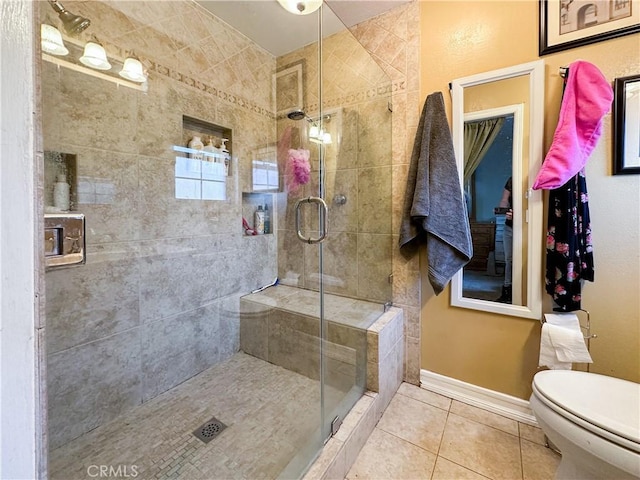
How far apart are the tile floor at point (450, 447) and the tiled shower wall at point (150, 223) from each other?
110 centimetres

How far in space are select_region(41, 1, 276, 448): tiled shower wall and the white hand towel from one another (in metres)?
1.78

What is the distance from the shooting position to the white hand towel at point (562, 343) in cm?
125

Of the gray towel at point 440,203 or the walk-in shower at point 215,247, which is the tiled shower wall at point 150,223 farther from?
the gray towel at point 440,203

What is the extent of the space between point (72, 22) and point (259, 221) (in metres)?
1.36

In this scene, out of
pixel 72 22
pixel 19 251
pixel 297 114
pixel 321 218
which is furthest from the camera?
pixel 297 114

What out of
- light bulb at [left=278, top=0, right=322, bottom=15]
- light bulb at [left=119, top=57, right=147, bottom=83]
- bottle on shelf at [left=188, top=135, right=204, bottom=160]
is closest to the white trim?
light bulb at [left=119, top=57, right=147, bottom=83]

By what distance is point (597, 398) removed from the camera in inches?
39.6

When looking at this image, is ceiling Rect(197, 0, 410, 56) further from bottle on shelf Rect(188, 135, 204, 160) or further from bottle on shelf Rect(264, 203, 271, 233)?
bottle on shelf Rect(264, 203, 271, 233)

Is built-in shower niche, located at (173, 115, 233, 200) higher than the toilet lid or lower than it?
higher

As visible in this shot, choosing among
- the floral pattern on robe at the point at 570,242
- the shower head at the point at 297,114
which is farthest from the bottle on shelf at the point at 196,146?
the floral pattern on robe at the point at 570,242

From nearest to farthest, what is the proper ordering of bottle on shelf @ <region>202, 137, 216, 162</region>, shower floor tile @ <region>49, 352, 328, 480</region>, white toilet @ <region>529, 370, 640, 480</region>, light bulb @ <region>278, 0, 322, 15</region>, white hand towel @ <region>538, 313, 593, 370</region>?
white toilet @ <region>529, 370, 640, 480</region> < shower floor tile @ <region>49, 352, 328, 480</region> < white hand towel @ <region>538, 313, 593, 370</region> < light bulb @ <region>278, 0, 322, 15</region> < bottle on shelf @ <region>202, 137, 216, 162</region>

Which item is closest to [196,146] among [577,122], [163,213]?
[163,213]

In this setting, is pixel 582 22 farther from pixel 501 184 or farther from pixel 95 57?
pixel 95 57

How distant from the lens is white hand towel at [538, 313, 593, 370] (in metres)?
1.25
